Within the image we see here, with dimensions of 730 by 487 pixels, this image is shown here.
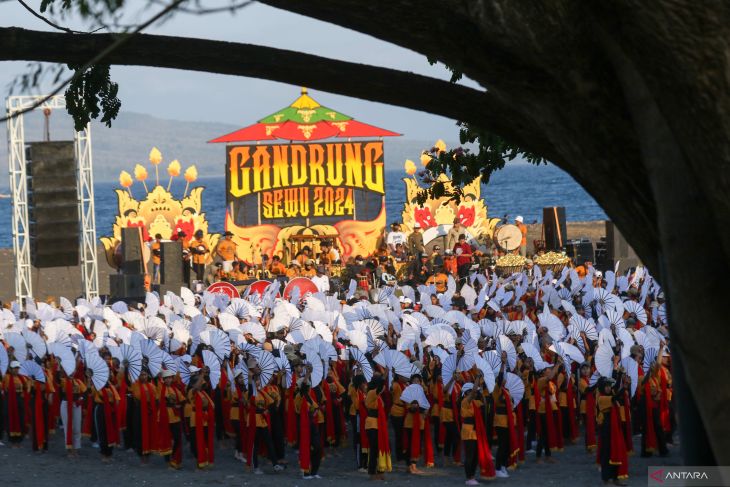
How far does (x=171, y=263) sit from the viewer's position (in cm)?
2752

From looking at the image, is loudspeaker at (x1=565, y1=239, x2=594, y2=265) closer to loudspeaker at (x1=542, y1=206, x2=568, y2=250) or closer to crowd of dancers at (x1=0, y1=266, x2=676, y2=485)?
loudspeaker at (x1=542, y1=206, x2=568, y2=250)

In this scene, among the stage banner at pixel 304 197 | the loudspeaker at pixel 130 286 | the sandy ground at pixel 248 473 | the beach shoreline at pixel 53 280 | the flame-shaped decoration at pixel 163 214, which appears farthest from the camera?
the beach shoreline at pixel 53 280

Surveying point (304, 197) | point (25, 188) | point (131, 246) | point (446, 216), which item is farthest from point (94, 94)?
point (446, 216)

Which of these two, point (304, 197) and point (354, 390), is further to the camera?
point (304, 197)

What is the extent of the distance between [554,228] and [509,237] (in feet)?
5.74

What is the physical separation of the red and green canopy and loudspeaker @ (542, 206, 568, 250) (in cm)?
571

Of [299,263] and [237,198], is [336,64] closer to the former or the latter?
[299,263]

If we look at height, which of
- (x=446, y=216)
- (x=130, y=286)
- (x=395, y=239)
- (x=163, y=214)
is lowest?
(x=130, y=286)

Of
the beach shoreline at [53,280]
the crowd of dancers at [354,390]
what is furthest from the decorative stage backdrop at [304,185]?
the crowd of dancers at [354,390]

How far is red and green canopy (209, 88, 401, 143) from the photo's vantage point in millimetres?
34562

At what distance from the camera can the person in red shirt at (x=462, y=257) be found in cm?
2900

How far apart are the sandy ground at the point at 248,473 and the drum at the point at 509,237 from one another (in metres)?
16.0

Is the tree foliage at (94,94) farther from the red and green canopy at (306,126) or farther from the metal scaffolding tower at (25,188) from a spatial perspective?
the red and green canopy at (306,126)

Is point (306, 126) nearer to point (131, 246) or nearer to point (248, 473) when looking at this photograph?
point (131, 246)
